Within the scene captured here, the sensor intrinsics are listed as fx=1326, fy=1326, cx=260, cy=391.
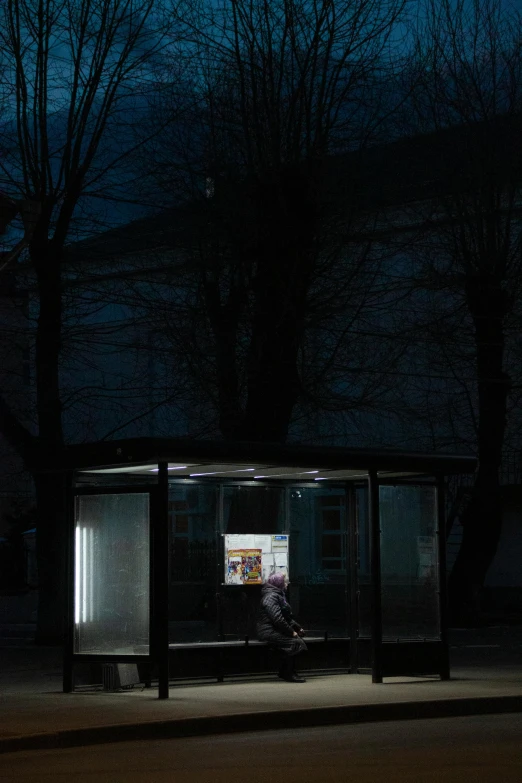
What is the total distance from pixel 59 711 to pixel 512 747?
523 cm

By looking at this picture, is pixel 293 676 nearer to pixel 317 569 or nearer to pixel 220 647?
pixel 220 647

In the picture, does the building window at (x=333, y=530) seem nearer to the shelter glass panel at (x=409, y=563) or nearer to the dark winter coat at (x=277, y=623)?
the shelter glass panel at (x=409, y=563)

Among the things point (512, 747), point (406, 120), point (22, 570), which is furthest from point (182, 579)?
point (22, 570)

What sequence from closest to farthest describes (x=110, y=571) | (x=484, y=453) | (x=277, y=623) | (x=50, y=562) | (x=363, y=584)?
(x=110, y=571) < (x=277, y=623) < (x=363, y=584) < (x=50, y=562) < (x=484, y=453)

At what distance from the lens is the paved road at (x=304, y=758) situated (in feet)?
34.0

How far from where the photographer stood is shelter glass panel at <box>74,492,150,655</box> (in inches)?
663

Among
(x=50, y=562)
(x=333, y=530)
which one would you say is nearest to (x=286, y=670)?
(x=333, y=530)

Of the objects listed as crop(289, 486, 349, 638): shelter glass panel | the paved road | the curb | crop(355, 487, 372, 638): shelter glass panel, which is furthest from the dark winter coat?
the paved road

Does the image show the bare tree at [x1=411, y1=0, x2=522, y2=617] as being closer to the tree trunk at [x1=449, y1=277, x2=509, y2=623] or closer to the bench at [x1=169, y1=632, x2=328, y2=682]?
the tree trunk at [x1=449, y1=277, x2=509, y2=623]

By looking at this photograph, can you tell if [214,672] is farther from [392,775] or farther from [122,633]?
Answer: [392,775]

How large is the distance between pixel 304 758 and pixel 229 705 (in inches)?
144

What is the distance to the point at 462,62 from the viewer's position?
28938mm

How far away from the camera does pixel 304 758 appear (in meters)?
11.5

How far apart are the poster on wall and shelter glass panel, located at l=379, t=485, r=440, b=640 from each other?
1.55 m
